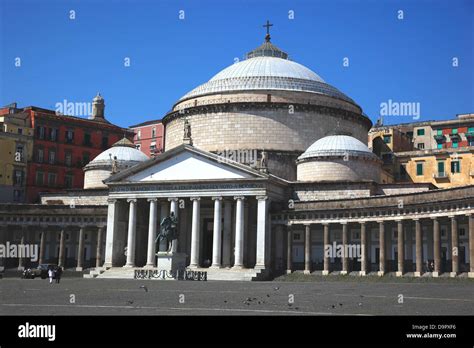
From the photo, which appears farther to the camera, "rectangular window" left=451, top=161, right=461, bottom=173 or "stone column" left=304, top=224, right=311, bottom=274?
"rectangular window" left=451, top=161, right=461, bottom=173

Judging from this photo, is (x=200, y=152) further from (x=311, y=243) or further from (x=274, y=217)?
(x=311, y=243)

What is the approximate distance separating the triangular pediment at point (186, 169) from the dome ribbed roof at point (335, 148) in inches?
353

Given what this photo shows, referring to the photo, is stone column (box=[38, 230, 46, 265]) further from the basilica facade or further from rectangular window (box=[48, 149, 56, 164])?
rectangular window (box=[48, 149, 56, 164])

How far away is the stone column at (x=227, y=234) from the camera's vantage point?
230 feet

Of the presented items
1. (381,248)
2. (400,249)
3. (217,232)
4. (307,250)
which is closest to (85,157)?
(217,232)

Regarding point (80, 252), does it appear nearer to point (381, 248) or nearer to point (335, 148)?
point (335, 148)

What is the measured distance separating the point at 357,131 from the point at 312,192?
53.3ft

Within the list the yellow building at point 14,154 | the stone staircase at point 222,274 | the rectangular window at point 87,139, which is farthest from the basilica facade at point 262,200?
the rectangular window at point 87,139

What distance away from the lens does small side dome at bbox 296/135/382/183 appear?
2891 inches

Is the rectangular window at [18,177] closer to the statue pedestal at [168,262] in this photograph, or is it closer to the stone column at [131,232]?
the stone column at [131,232]

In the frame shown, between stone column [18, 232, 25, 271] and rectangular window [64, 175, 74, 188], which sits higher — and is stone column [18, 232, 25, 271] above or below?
below

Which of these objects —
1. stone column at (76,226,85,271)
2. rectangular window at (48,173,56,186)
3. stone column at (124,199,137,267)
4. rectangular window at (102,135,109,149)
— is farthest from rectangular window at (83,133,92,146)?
stone column at (124,199,137,267)

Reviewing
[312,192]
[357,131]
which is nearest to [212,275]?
[312,192]

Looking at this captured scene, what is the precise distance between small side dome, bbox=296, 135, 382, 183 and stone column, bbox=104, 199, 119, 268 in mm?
19517
